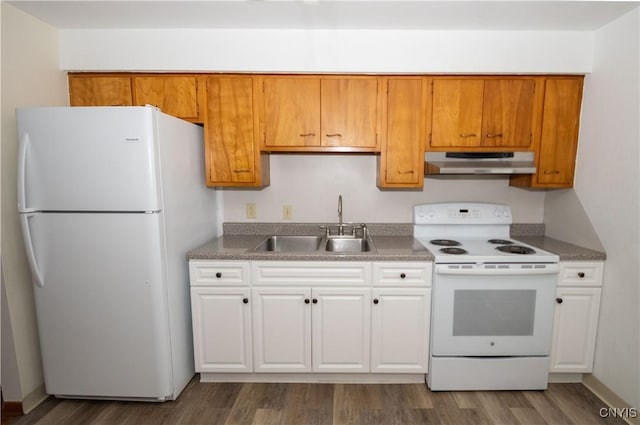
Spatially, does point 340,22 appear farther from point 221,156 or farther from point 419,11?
point 221,156

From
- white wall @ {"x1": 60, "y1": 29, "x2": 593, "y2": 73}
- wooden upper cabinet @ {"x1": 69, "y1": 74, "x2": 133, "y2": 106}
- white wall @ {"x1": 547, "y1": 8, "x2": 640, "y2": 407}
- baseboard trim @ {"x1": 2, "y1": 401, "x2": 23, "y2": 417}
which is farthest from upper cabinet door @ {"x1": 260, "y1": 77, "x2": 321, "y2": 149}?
baseboard trim @ {"x1": 2, "y1": 401, "x2": 23, "y2": 417}

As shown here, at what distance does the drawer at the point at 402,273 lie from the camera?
2.19m

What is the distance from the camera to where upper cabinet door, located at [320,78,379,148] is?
2369mm

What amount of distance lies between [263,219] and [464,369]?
6.08 ft

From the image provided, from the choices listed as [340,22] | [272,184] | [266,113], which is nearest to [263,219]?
[272,184]

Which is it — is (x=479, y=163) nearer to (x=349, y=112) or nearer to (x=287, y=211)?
(x=349, y=112)

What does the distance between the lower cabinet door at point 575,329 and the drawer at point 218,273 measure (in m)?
2.09

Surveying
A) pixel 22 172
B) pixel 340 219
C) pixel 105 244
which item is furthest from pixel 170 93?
pixel 340 219

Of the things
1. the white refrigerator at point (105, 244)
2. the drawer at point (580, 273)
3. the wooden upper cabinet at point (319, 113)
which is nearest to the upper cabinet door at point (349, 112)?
the wooden upper cabinet at point (319, 113)

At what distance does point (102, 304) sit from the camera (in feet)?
6.50

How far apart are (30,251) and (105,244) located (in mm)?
406

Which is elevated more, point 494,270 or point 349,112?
point 349,112

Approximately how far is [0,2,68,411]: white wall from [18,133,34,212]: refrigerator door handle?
0.61ft

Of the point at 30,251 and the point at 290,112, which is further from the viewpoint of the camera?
the point at 290,112
